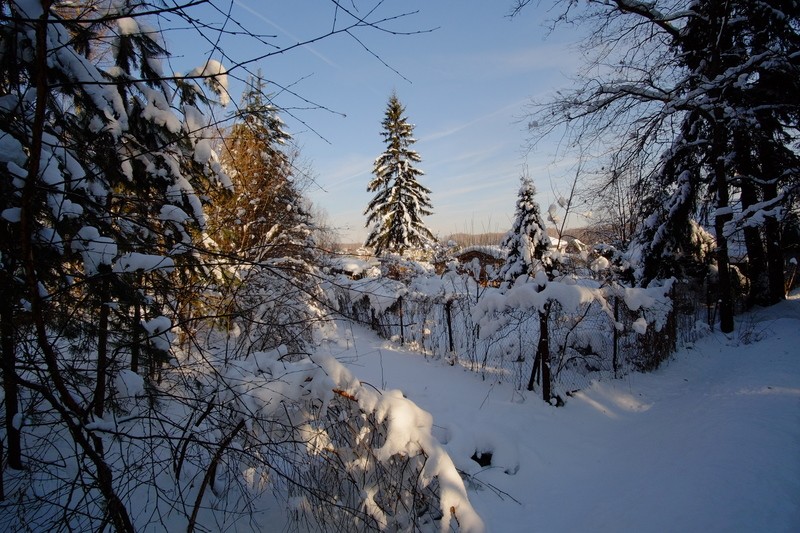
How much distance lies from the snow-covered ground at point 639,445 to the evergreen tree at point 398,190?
17215 mm

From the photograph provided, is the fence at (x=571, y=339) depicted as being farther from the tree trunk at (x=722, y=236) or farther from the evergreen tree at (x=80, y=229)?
the evergreen tree at (x=80, y=229)

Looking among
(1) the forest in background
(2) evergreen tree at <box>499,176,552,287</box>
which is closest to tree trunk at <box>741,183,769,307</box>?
(1) the forest in background

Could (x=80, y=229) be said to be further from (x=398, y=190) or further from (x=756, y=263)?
(x=398, y=190)

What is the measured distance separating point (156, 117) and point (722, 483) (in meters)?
6.15

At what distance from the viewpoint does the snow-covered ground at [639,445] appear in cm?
320

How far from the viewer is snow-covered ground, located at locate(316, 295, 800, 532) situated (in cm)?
320

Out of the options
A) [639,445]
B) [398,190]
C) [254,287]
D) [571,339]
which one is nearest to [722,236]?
[571,339]

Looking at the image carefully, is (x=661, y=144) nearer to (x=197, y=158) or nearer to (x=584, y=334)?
(x=584, y=334)

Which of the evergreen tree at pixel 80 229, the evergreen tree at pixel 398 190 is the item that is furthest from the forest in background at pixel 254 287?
the evergreen tree at pixel 398 190

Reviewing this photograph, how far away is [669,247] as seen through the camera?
10398 millimetres

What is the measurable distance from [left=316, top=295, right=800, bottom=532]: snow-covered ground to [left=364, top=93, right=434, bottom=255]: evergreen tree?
17.2 meters

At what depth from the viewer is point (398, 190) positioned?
2441 centimetres

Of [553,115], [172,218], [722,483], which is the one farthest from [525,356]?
[172,218]

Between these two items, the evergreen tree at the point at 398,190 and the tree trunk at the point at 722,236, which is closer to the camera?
the tree trunk at the point at 722,236
